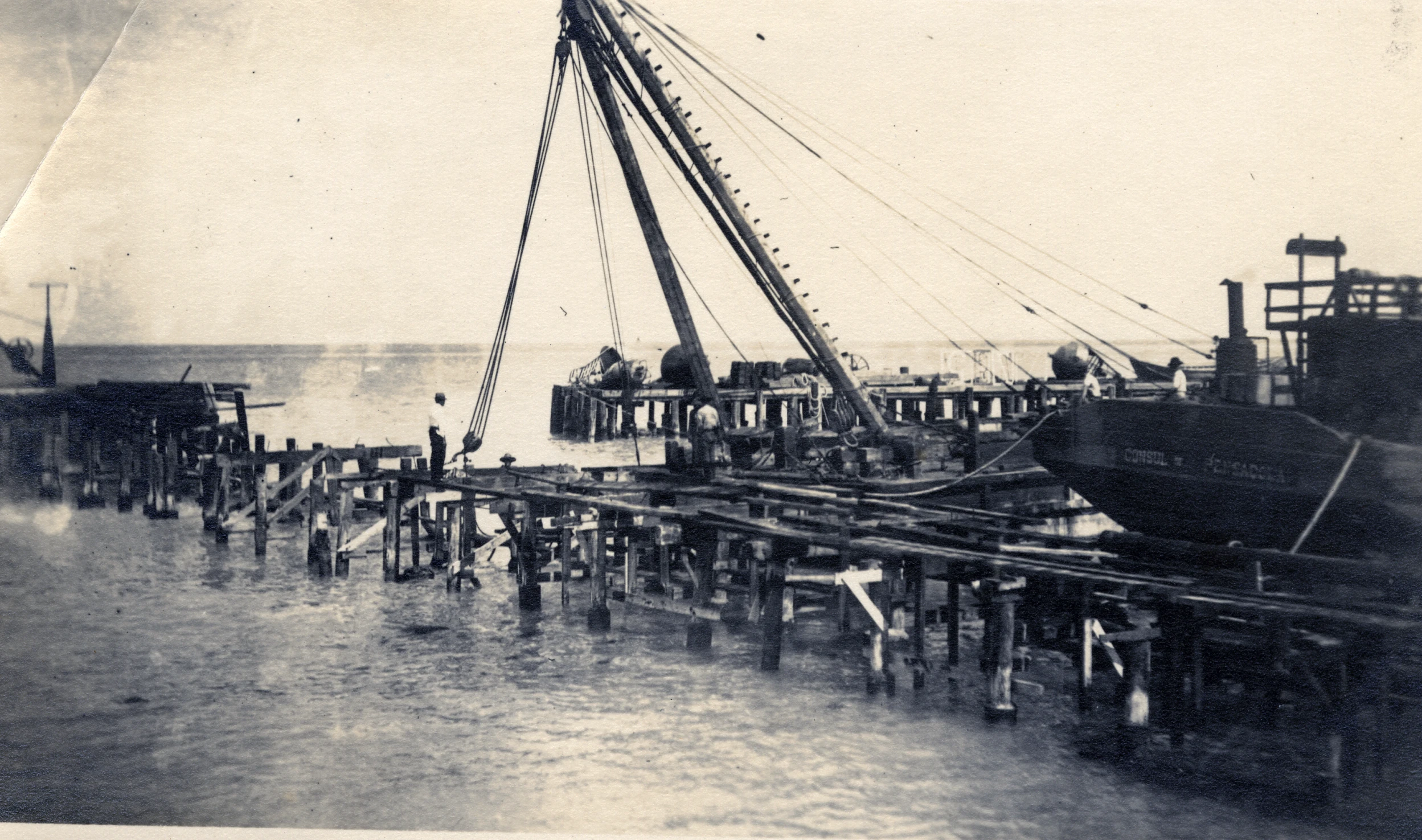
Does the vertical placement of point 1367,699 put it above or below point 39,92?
below

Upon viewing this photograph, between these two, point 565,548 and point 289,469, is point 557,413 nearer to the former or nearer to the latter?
point 289,469

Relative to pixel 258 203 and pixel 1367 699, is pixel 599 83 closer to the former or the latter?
pixel 258 203

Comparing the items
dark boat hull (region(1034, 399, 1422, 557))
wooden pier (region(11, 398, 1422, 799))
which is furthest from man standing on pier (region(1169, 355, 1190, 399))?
wooden pier (region(11, 398, 1422, 799))

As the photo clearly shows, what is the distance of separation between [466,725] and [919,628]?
4.05 metres

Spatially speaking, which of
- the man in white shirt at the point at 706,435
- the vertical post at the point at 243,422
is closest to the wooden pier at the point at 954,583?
the man in white shirt at the point at 706,435

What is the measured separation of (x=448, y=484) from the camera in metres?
11.3

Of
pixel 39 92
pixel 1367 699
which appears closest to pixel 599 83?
pixel 39 92

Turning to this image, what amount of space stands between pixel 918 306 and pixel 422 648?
6.21 metres

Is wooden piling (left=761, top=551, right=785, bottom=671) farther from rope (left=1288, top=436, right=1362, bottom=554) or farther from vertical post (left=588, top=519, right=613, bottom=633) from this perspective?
rope (left=1288, top=436, right=1362, bottom=554)

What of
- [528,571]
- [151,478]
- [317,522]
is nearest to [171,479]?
[151,478]

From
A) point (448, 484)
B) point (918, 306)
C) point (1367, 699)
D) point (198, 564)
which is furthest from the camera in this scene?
point (198, 564)

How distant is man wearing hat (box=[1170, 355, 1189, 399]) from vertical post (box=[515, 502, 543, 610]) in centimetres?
727

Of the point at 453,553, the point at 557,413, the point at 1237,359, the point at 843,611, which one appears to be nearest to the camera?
the point at 1237,359

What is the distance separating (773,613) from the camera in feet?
29.2
